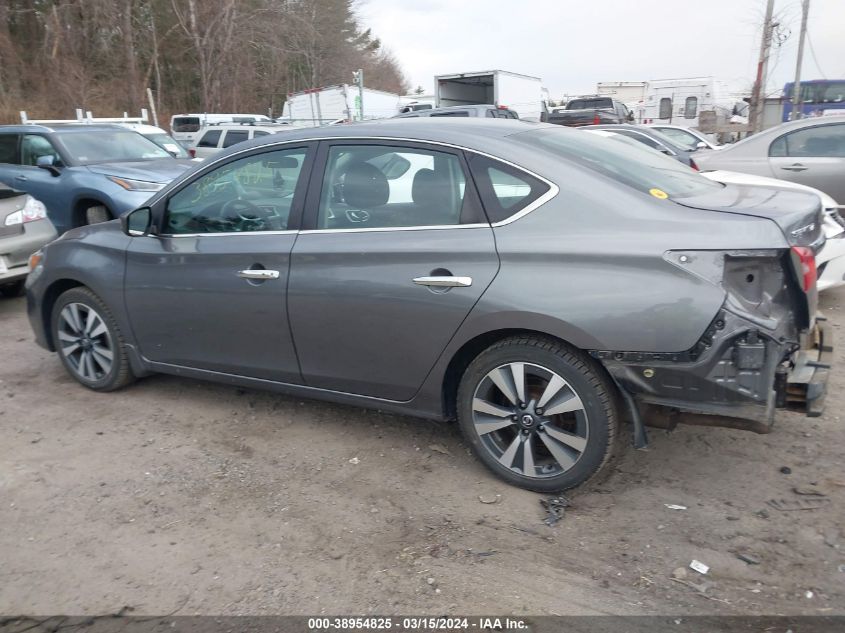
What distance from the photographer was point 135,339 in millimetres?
4316

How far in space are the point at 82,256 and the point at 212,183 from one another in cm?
115

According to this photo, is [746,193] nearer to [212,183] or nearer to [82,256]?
[212,183]

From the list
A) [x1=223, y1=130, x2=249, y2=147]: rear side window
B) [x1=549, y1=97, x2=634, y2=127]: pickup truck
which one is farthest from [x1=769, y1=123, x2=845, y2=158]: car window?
[x1=549, y1=97, x2=634, y2=127]: pickup truck

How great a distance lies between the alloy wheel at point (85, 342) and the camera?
450 centimetres

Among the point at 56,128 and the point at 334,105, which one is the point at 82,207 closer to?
the point at 56,128

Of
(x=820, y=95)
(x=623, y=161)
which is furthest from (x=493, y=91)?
(x=623, y=161)

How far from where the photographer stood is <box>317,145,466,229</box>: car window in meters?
3.36

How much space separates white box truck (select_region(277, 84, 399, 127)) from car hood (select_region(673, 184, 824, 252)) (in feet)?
65.9

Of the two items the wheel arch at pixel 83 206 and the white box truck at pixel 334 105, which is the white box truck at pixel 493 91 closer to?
the white box truck at pixel 334 105

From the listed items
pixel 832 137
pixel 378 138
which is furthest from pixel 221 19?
pixel 378 138

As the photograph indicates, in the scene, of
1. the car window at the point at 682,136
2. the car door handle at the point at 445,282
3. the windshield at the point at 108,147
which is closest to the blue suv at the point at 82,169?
the windshield at the point at 108,147

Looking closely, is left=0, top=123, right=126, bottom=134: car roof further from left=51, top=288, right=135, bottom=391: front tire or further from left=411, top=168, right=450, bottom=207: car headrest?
left=411, top=168, right=450, bottom=207: car headrest

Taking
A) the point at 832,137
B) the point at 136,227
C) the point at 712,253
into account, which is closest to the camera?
the point at 712,253

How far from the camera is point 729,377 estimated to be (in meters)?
2.81
